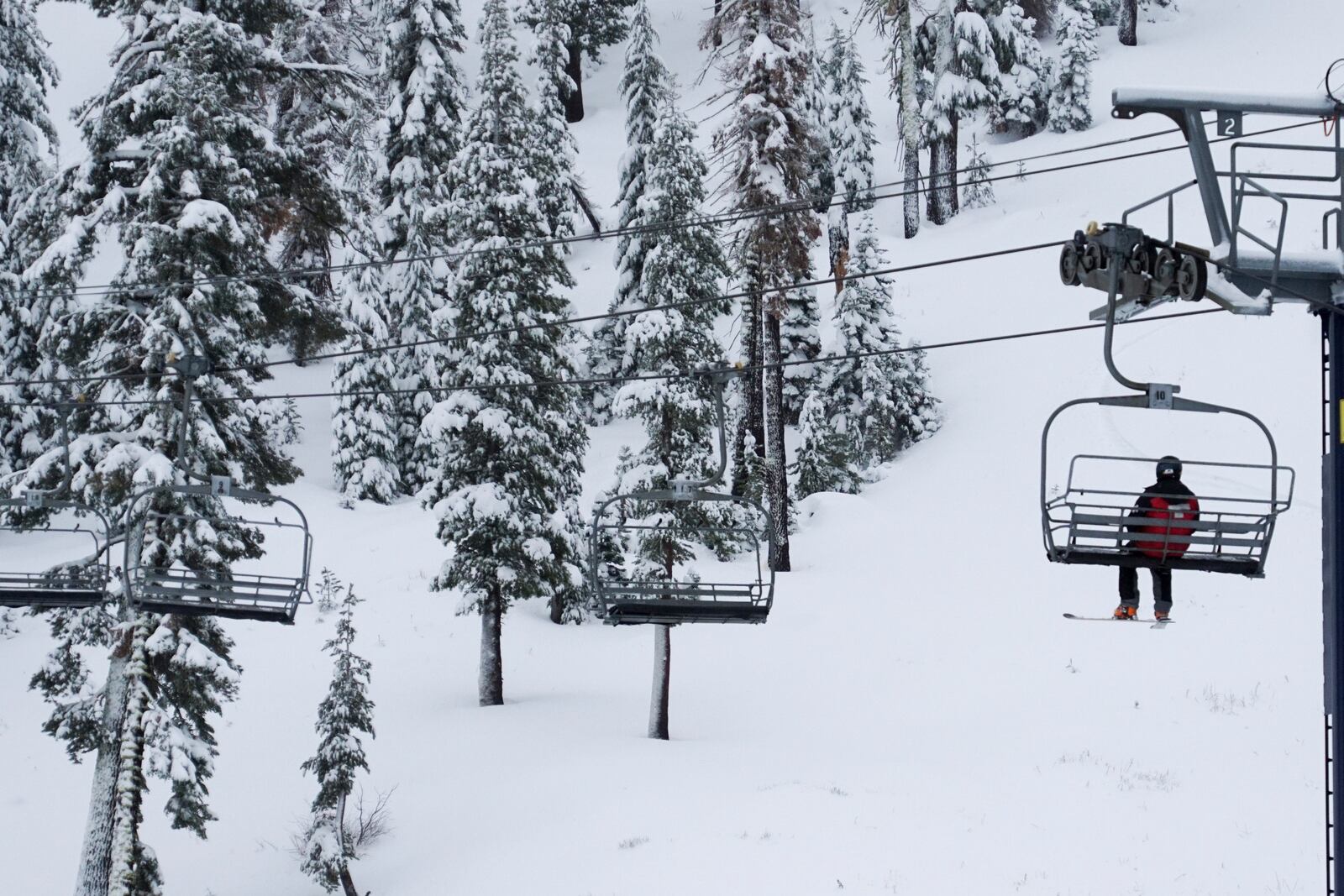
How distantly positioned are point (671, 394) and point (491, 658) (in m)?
7.00

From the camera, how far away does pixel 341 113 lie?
2066 centimetres

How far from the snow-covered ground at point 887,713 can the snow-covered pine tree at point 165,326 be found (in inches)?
174

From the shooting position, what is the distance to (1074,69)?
57.3m

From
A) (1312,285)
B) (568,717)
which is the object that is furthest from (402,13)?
(1312,285)

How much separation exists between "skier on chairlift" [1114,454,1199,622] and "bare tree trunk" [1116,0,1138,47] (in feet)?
201

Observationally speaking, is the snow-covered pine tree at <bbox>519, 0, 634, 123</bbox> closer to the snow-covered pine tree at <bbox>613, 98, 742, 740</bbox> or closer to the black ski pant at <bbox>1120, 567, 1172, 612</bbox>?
the snow-covered pine tree at <bbox>613, 98, 742, 740</bbox>

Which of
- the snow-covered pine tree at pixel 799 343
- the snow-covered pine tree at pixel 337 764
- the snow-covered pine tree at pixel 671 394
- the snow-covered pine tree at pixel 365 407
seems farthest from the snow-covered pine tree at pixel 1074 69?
the snow-covered pine tree at pixel 337 764

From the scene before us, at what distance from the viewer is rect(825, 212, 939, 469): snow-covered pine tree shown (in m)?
39.9

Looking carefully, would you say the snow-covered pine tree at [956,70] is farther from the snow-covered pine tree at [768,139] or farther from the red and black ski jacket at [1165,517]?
the red and black ski jacket at [1165,517]

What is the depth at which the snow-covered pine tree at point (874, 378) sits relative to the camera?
39.9 m

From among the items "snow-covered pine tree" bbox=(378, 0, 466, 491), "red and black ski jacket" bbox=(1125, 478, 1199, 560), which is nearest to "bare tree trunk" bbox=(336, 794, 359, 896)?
"red and black ski jacket" bbox=(1125, 478, 1199, 560)

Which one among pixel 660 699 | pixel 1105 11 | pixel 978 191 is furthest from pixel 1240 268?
pixel 1105 11

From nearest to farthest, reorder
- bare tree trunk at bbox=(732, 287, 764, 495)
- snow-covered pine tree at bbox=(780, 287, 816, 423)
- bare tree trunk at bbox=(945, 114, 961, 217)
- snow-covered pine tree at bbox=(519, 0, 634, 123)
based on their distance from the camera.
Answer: bare tree trunk at bbox=(732, 287, 764, 495), snow-covered pine tree at bbox=(780, 287, 816, 423), bare tree trunk at bbox=(945, 114, 961, 217), snow-covered pine tree at bbox=(519, 0, 634, 123)

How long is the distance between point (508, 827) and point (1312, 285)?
15.3m
